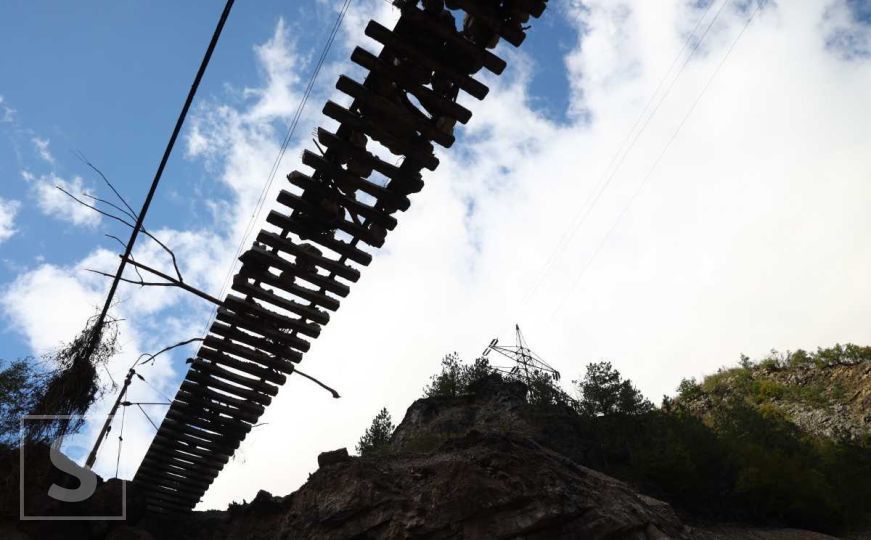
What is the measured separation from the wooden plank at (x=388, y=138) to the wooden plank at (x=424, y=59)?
29.6 inches

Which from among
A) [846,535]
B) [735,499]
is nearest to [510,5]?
[735,499]

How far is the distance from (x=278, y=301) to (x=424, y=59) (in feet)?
13.1

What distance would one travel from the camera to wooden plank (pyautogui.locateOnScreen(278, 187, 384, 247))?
6.97m

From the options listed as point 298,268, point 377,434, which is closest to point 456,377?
point 377,434

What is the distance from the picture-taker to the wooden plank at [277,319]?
8.10 m

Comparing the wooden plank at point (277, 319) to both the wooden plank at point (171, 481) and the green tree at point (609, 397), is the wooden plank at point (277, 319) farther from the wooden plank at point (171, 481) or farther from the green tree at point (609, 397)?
the green tree at point (609, 397)

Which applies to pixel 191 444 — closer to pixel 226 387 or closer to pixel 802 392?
pixel 226 387

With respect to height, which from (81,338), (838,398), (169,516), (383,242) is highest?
(838,398)

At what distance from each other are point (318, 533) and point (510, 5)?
278 inches

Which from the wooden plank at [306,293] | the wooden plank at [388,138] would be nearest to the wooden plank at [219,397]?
the wooden plank at [306,293]

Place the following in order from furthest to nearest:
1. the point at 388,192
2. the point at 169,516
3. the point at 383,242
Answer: the point at 169,516 → the point at 383,242 → the point at 388,192

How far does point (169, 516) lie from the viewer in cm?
1192

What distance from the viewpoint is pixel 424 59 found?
5.86 meters

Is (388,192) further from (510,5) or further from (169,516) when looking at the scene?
(169,516)
